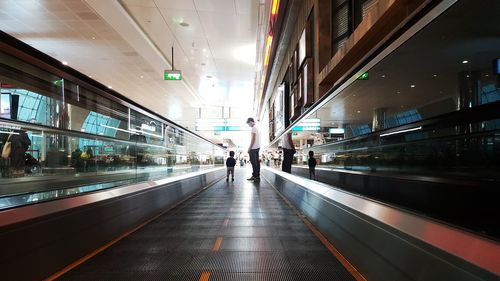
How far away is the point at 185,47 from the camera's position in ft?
50.2

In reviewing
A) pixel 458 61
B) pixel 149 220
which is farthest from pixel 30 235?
pixel 458 61

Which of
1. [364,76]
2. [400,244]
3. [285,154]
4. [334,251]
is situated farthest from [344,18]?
[400,244]

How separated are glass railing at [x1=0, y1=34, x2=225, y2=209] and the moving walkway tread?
898mm

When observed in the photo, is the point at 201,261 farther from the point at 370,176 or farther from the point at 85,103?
the point at 370,176

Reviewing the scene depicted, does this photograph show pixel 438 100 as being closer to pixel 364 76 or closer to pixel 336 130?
pixel 364 76

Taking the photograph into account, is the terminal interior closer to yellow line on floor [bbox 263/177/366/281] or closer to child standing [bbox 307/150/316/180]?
yellow line on floor [bbox 263/177/366/281]

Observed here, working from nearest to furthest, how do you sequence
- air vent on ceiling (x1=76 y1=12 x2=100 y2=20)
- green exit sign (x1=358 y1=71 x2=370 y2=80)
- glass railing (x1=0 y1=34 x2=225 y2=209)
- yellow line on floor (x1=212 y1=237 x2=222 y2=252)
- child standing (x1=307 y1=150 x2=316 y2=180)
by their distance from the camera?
glass railing (x1=0 y1=34 x2=225 y2=209) < yellow line on floor (x1=212 y1=237 x2=222 y2=252) < green exit sign (x1=358 y1=71 x2=370 y2=80) < child standing (x1=307 y1=150 x2=316 y2=180) < air vent on ceiling (x1=76 y1=12 x2=100 y2=20)

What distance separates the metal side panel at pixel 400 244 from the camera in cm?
162

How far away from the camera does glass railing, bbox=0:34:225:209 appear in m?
3.58

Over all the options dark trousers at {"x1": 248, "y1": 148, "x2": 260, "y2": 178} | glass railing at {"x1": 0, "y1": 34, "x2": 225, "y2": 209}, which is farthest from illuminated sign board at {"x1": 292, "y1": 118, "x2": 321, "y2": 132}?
glass railing at {"x1": 0, "y1": 34, "x2": 225, "y2": 209}

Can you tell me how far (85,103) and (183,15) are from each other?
26.8ft

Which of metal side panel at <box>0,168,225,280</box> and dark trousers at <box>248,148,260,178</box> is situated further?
dark trousers at <box>248,148,260,178</box>

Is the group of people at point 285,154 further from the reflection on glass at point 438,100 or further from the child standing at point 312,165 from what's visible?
the reflection on glass at point 438,100

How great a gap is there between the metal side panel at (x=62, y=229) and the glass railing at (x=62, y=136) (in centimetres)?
25
